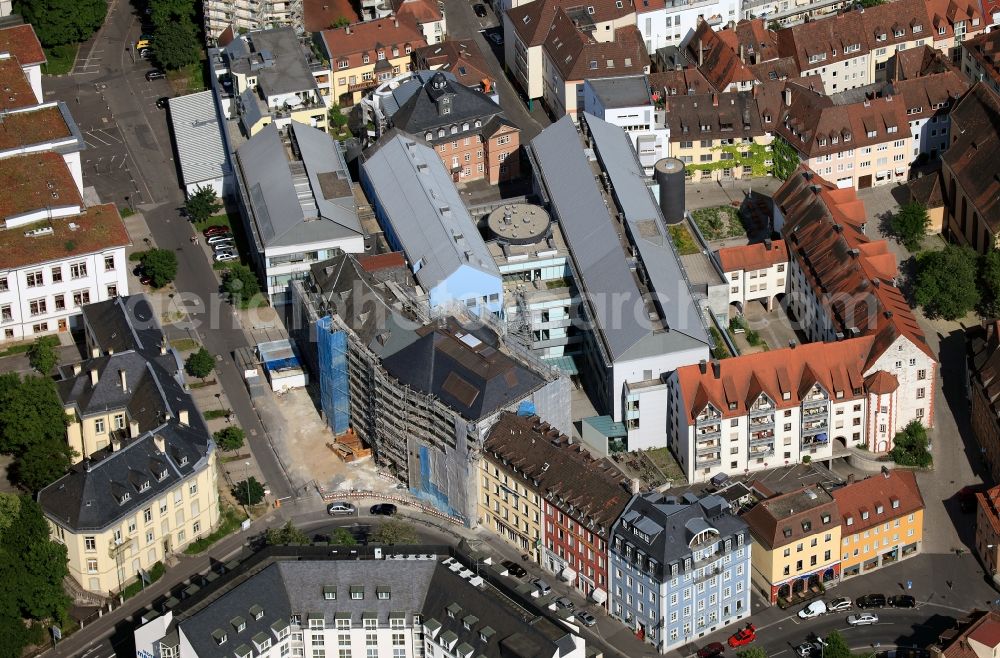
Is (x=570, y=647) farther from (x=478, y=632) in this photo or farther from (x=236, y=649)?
(x=236, y=649)

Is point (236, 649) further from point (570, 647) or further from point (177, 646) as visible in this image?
point (570, 647)

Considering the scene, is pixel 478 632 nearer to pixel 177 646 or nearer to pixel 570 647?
pixel 570 647

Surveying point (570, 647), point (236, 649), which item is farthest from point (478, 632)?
point (236, 649)

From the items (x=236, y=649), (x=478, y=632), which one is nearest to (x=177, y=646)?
(x=236, y=649)
